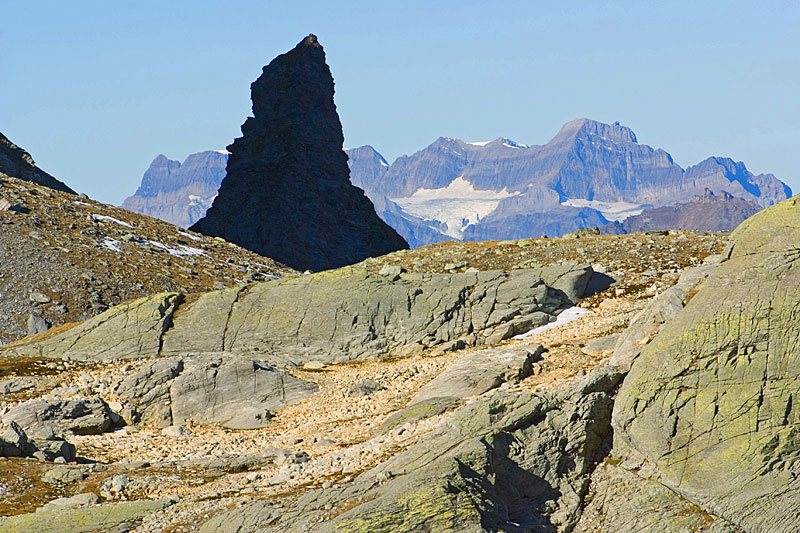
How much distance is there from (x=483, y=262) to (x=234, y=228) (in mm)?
138165

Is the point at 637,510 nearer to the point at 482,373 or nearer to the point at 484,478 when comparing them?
the point at 484,478

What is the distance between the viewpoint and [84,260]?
70312 mm

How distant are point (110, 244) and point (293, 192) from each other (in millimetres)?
110793

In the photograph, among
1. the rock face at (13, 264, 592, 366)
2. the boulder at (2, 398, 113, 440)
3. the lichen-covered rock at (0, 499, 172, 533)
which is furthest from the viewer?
the rock face at (13, 264, 592, 366)

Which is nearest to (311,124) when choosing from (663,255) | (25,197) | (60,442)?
(25,197)

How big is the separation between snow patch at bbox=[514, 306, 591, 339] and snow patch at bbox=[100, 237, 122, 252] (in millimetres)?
47797

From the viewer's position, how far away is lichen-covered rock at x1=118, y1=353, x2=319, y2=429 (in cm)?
3447

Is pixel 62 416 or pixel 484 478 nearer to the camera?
pixel 484 478

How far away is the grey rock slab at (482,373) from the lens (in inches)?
1201

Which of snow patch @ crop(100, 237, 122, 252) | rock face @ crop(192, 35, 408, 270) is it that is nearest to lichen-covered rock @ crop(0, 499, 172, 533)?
snow patch @ crop(100, 237, 122, 252)

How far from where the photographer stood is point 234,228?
184125 millimetres

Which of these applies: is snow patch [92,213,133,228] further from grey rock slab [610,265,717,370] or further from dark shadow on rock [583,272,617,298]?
grey rock slab [610,265,717,370]

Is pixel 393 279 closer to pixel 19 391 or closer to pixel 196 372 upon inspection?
pixel 196 372

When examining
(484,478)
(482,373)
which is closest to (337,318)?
(482,373)
